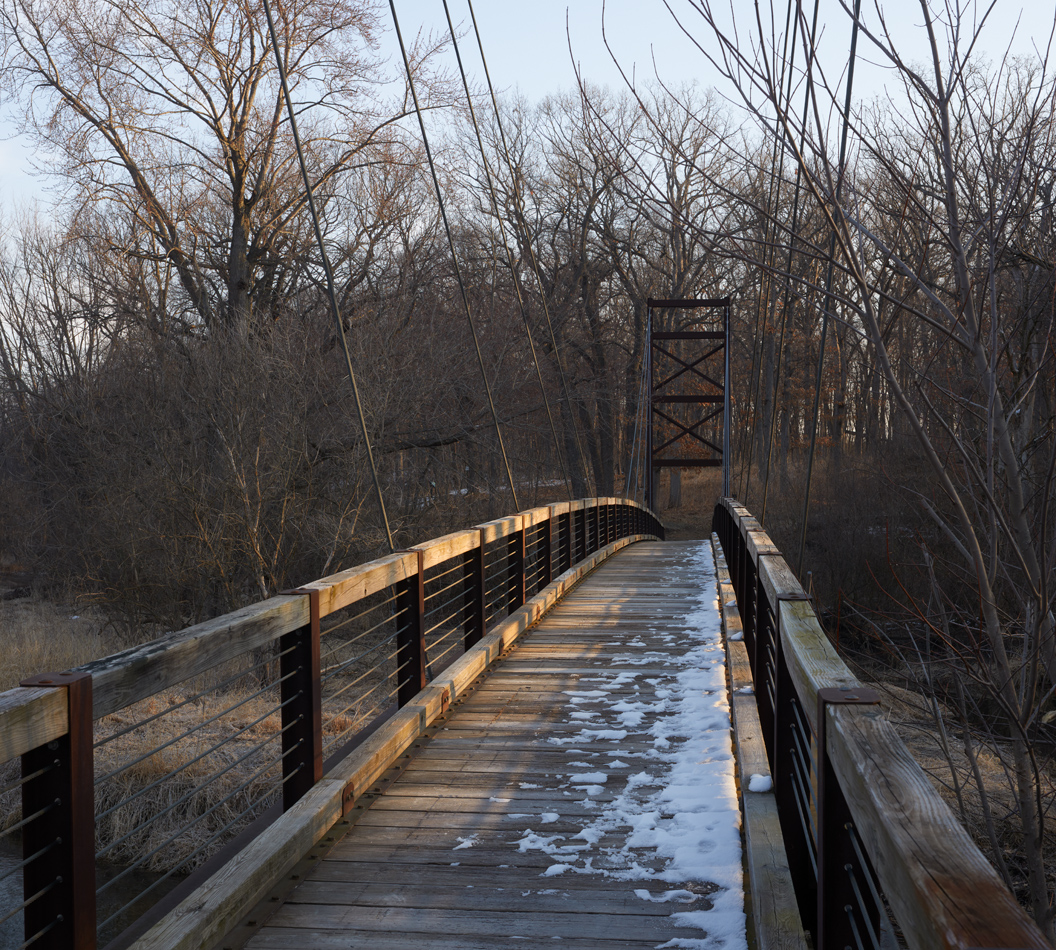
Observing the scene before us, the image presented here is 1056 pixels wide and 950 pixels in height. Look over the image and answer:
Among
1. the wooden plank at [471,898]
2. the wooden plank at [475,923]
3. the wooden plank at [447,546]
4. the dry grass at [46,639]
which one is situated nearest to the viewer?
the wooden plank at [475,923]

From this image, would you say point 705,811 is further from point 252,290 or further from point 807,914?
point 252,290

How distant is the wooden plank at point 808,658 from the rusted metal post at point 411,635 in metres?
1.86

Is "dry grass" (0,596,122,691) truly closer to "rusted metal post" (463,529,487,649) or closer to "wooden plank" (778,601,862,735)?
"rusted metal post" (463,529,487,649)

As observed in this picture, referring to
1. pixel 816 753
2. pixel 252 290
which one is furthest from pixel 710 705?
pixel 252 290

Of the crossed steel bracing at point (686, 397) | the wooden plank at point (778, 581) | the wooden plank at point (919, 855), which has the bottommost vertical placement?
the wooden plank at point (919, 855)

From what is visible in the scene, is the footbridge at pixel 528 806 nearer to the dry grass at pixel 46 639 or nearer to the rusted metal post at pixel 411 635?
the rusted metal post at pixel 411 635

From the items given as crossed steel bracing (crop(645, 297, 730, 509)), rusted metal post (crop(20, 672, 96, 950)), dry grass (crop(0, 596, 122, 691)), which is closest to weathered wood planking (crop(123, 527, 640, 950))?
rusted metal post (crop(20, 672, 96, 950))

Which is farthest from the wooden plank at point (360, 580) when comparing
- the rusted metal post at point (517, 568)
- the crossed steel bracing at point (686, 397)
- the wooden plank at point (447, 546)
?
the crossed steel bracing at point (686, 397)

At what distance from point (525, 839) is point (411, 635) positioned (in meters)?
1.44

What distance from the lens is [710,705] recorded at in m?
4.60

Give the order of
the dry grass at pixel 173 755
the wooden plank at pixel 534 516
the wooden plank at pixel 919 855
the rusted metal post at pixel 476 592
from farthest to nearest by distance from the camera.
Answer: the dry grass at pixel 173 755 → the wooden plank at pixel 534 516 → the rusted metal post at pixel 476 592 → the wooden plank at pixel 919 855

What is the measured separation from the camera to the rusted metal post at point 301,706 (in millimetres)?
3051

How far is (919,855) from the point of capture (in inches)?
45.8

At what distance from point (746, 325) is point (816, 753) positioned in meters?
31.7
